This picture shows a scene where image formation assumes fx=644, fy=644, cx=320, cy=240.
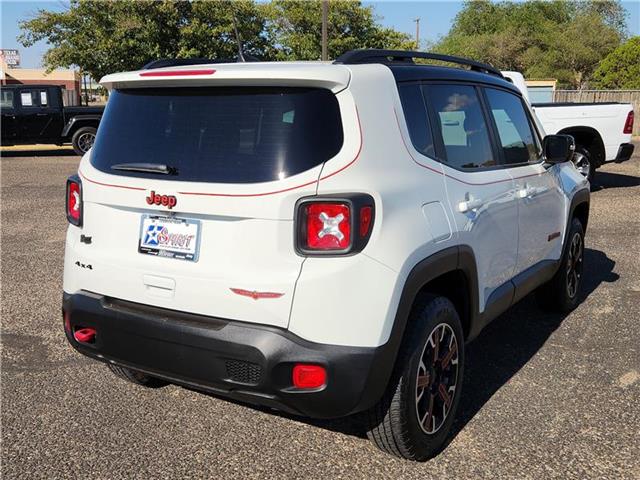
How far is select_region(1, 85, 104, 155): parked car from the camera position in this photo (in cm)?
1647

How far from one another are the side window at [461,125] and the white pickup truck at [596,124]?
835 cm

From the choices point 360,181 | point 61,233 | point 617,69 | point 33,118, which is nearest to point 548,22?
point 617,69

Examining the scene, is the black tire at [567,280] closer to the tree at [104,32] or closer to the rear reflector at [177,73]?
the rear reflector at [177,73]

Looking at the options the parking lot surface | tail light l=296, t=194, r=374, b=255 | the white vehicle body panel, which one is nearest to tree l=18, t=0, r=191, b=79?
the white vehicle body panel

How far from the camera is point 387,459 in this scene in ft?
9.66

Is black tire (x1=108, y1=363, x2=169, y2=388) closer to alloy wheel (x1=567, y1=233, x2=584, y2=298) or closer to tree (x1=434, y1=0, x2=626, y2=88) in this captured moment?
alloy wheel (x1=567, y1=233, x2=584, y2=298)

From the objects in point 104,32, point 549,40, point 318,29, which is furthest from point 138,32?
point 549,40

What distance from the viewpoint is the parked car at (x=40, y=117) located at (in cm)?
1647

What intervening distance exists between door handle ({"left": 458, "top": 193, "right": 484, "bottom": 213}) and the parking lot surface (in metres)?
1.10

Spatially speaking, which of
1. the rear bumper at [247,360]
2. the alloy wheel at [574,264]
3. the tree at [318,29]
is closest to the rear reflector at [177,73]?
the rear bumper at [247,360]

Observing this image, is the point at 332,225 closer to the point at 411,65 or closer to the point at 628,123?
the point at 411,65

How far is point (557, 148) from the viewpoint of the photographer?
423cm

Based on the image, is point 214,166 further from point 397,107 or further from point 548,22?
point 548,22

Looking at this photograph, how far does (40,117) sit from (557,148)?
15.4m
